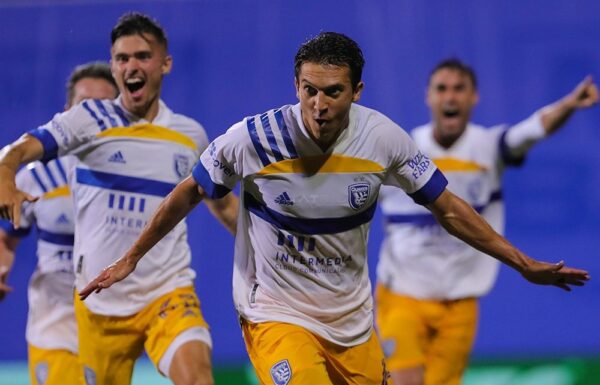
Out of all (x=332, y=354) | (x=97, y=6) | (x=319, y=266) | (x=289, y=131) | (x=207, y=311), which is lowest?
(x=207, y=311)

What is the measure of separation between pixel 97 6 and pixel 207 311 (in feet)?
7.99

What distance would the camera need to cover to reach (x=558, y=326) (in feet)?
27.8

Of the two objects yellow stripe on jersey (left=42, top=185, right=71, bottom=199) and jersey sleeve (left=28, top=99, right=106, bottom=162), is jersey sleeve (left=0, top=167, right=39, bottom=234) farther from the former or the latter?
jersey sleeve (left=28, top=99, right=106, bottom=162)

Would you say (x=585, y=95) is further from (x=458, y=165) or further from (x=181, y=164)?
(x=181, y=164)

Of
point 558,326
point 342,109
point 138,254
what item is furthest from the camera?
point 558,326

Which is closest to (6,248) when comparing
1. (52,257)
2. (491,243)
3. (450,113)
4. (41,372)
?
(52,257)

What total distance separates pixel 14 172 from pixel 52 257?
1.23 meters

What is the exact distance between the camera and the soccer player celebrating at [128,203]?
5.47m

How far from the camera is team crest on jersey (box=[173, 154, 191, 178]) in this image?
5566 mm

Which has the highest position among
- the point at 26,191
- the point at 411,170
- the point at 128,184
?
the point at 411,170

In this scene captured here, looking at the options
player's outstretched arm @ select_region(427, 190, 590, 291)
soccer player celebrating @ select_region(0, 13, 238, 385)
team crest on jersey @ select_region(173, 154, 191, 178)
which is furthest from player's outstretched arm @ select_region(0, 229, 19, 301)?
player's outstretched arm @ select_region(427, 190, 590, 291)

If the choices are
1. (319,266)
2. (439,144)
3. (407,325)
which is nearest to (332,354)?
(319,266)

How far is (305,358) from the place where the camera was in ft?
14.9

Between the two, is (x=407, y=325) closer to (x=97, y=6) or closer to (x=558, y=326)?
(x=558, y=326)
